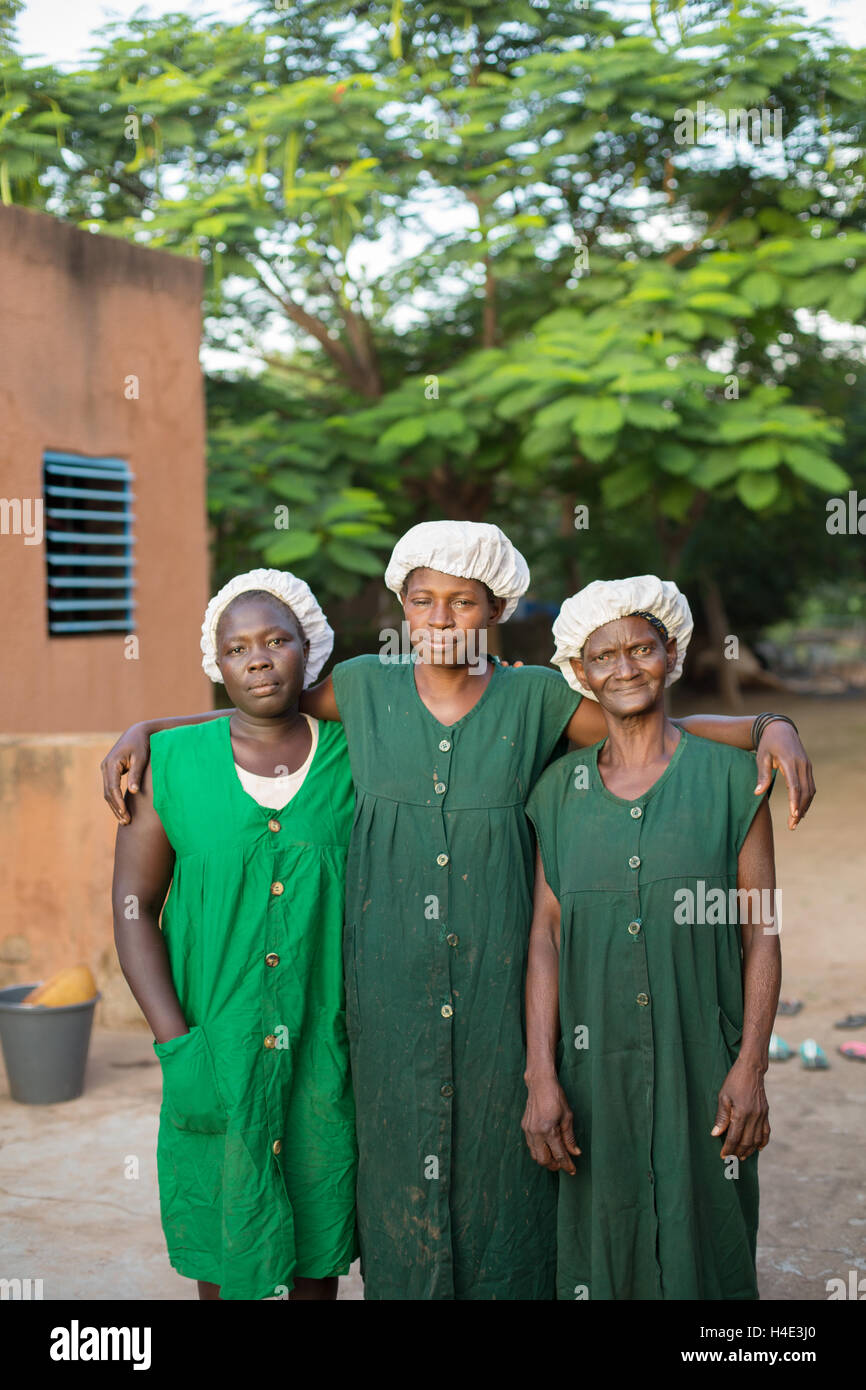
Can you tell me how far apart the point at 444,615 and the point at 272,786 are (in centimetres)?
44

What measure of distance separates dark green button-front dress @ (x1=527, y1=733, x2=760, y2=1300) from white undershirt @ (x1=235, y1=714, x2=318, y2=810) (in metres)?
0.50

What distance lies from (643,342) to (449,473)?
131 inches

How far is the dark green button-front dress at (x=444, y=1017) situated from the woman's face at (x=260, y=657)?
210 millimetres

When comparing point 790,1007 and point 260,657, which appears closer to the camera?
point 260,657

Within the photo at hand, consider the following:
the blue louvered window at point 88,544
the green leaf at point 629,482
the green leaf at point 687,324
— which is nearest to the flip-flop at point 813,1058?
the blue louvered window at point 88,544

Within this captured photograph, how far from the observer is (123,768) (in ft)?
7.88

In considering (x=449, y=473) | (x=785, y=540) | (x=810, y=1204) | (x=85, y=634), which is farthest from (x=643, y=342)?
(x=785, y=540)

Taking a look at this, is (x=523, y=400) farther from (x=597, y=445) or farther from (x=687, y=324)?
(x=687, y=324)

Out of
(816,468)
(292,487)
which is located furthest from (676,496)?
(292,487)

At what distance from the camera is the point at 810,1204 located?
11.8 feet

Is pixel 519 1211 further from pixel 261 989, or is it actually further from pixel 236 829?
pixel 236 829

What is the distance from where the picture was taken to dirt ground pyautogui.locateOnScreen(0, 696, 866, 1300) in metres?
3.22

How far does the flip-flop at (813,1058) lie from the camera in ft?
15.5

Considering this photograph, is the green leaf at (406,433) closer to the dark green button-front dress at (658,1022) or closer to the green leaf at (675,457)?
the green leaf at (675,457)
